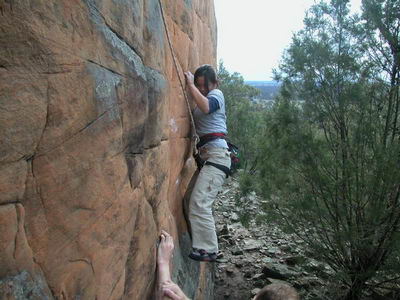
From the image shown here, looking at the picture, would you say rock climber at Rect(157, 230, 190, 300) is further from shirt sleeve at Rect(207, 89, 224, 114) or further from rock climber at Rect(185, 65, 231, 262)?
shirt sleeve at Rect(207, 89, 224, 114)

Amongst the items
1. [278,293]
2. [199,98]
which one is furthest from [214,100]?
[278,293]

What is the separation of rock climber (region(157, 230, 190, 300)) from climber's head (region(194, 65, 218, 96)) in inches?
68.1

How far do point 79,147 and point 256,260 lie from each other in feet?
24.2

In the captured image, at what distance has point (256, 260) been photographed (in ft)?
27.7

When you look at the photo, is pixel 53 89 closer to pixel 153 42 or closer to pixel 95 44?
pixel 95 44

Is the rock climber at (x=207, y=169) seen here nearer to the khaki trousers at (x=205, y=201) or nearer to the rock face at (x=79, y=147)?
the khaki trousers at (x=205, y=201)

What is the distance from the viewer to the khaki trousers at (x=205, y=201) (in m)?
3.99

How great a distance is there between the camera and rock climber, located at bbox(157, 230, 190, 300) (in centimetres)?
267

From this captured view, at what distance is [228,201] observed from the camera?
1294 cm

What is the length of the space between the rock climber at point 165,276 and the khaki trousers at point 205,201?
3.30ft

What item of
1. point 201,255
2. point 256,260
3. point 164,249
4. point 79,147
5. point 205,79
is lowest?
point 256,260

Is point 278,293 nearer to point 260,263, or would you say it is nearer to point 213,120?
point 213,120

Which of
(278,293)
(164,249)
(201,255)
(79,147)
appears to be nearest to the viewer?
(79,147)

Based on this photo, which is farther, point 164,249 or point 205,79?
point 205,79
